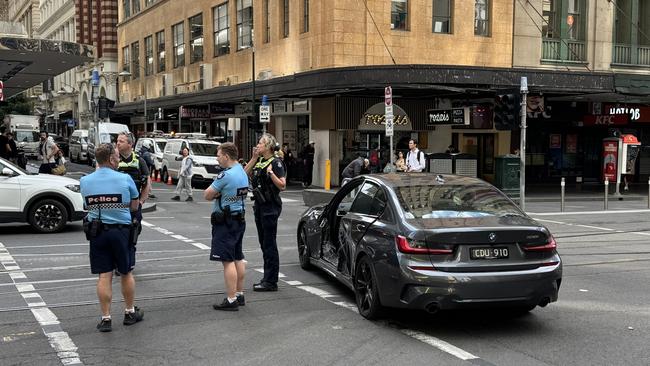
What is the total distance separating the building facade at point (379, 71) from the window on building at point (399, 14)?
4 cm

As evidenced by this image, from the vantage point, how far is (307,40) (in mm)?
27812

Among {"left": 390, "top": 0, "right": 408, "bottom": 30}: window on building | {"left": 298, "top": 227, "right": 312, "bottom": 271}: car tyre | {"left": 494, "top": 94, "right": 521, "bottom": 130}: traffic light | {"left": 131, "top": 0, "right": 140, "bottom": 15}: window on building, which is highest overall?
{"left": 131, "top": 0, "right": 140, "bottom": 15}: window on building

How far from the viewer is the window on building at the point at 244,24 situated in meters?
33.7

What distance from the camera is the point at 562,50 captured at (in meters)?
29.8

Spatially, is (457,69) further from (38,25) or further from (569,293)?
(38,25)

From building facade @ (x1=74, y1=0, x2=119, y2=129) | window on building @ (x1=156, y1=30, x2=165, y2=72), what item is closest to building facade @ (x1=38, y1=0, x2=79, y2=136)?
building facade @ (x1=74, y1=0, x2=119, y2=129)

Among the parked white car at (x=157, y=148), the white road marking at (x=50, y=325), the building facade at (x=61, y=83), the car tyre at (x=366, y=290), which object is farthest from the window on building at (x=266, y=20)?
the building facade at (x=61, y=83)

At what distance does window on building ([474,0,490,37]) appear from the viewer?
28.9 m

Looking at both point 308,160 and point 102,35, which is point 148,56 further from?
point 308,160

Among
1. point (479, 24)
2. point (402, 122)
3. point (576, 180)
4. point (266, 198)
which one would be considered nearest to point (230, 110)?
point (402, 122)

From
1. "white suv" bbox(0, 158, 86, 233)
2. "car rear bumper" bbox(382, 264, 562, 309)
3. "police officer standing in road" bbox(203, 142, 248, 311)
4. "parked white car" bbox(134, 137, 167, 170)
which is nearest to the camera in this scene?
"car rear bumper" bbox(382, 264, 562, 309)

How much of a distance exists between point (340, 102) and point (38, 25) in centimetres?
7760

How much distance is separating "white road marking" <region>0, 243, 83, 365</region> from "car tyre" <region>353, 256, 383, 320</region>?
272 cm

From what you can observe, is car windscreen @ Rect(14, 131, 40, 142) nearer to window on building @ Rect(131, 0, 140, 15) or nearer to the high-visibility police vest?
window on building @ Rect(131, 0, 140, 15)
